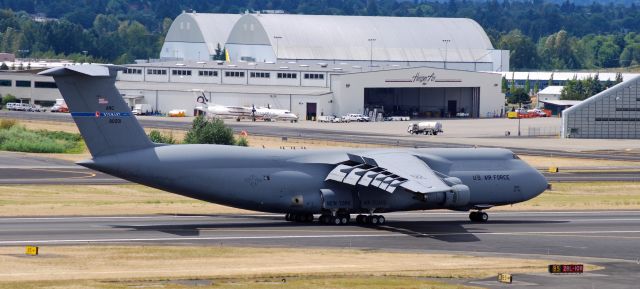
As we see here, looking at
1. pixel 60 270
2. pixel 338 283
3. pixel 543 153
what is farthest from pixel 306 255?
pixel 543 153

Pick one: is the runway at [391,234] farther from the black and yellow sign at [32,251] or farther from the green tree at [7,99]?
the green tree at [7,99]

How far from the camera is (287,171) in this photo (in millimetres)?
60406

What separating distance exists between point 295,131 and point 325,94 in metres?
24.1

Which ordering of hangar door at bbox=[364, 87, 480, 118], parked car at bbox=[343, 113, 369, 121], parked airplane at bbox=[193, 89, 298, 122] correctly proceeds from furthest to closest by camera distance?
hangar door at bbox=[364, 87, 480, 118] → parked car at bbox=[343, 113, 369, 121] → parked airplane at bbox=[193, 89, 298, 122]

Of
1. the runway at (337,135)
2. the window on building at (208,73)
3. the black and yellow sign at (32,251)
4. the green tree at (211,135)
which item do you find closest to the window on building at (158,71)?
the window on building at (208,73)

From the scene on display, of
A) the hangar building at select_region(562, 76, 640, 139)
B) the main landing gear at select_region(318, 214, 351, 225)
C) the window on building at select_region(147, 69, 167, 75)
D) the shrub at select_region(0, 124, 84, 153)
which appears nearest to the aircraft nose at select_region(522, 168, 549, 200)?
the main landing gear at select_region(318, 214, 351, 225)

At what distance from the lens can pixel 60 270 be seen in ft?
147

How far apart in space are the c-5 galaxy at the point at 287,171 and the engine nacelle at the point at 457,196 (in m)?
0.05

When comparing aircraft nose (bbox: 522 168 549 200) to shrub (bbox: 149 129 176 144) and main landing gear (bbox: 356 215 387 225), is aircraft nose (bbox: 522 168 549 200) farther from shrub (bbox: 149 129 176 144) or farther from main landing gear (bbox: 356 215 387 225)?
shrub (bbox: 149 129 176 144)

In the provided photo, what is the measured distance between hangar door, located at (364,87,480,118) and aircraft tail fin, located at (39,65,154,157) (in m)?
130

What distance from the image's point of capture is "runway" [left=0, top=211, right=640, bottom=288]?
5288 centimetres

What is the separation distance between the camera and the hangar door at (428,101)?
186 meters

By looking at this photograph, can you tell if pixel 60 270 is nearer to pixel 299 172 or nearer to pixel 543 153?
pixel 299 172

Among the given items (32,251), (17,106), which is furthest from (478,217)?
(17,106)
